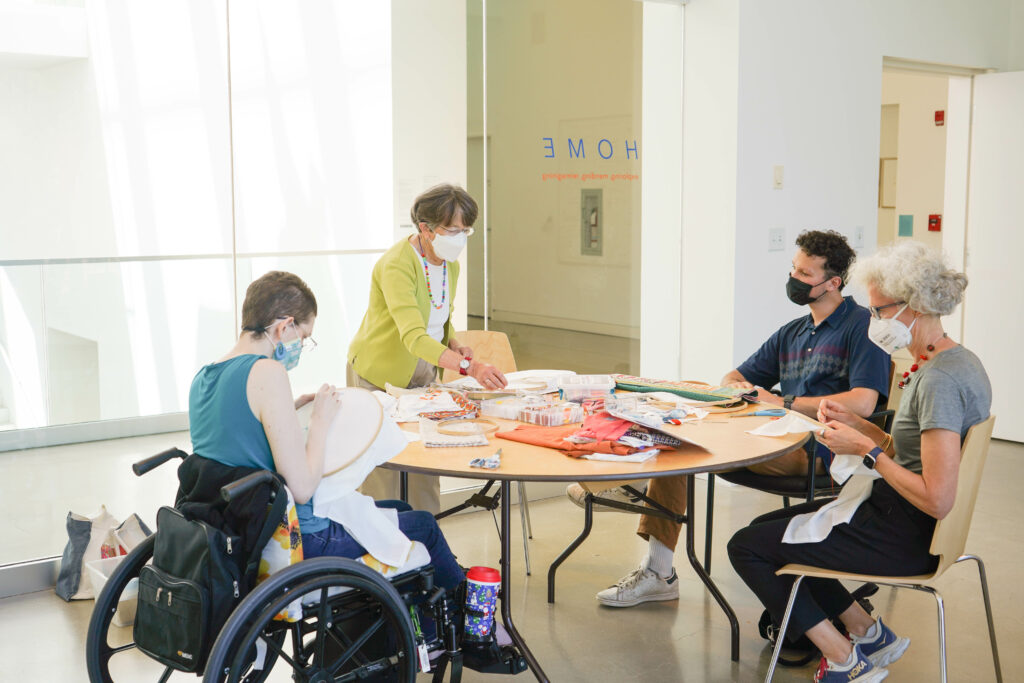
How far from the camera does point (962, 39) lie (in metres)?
5.82

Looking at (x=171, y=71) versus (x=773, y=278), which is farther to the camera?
(x=773, y=278)

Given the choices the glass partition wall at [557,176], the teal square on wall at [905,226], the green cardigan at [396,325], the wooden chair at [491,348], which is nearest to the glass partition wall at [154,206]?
the glass partition wall at [557,176]

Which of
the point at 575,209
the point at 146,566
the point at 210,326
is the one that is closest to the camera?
the point at 146,566

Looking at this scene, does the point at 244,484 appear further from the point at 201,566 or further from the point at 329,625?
the point at 329,625

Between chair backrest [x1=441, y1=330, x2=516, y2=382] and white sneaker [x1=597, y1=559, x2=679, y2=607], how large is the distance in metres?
0.94

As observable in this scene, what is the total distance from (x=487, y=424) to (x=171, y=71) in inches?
76.7

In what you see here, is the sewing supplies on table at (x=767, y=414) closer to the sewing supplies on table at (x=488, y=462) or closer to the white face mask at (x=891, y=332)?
the white face mask at (x=891, y=332)

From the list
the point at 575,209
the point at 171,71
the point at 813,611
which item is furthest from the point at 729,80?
the point at 813,611

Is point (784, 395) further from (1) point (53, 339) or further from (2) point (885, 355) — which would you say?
(1) point (53, 339)

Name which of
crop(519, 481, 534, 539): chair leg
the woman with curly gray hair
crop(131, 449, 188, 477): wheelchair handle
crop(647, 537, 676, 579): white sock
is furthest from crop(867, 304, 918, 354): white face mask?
crop(131, 449, 188, 477): wheelchair handle

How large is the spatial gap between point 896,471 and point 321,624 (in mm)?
1442

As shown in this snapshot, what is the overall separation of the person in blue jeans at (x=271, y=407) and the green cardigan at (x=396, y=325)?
896 millimetres

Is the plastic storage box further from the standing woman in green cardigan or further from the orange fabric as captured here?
the orange fabric

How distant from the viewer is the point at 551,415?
2967mm
